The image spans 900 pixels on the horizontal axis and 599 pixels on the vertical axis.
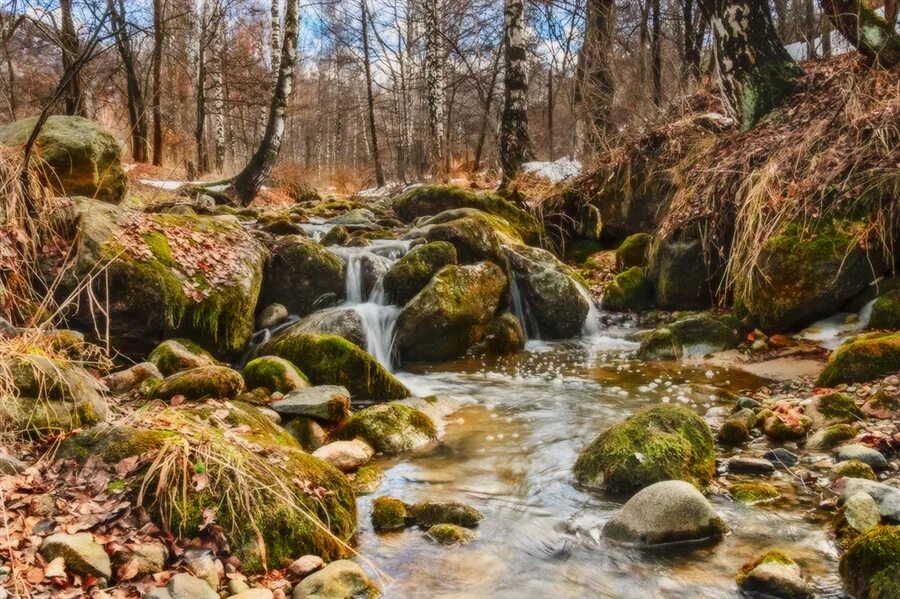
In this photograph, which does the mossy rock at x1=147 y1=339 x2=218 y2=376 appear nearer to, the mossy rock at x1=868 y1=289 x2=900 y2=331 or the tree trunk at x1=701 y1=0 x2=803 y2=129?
the mossy rock at x1=868 y1=289 x2=900 y2=331

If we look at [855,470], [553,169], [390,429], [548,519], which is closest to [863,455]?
[855,470]

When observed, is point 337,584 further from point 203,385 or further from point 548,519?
point 203,385

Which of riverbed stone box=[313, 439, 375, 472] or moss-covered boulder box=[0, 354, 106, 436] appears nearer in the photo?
moss-covered boulder box=[0, 354, 106, 436]

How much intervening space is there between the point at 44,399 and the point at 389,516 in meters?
1.96

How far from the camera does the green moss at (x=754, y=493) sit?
12.3 ft

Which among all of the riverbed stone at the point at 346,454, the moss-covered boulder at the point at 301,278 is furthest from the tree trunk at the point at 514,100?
the riverbed stone at the point at 346,454

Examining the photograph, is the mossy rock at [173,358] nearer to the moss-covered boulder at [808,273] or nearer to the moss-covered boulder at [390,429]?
the moss-covered boulder at [390,429]

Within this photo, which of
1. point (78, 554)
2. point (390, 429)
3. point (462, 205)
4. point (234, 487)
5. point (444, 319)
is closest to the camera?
point (78, 554)

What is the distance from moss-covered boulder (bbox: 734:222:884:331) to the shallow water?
1080 mm

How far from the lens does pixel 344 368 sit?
20.2 ft

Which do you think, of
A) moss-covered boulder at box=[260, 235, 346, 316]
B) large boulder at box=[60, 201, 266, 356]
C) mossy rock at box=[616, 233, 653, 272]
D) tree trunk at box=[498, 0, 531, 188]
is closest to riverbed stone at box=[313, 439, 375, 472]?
large boulder at box=[60, 201, 266, 356]

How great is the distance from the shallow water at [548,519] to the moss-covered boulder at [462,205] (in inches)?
220

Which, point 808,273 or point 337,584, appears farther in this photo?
point 808,273

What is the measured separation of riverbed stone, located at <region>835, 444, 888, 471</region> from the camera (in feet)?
12.7
